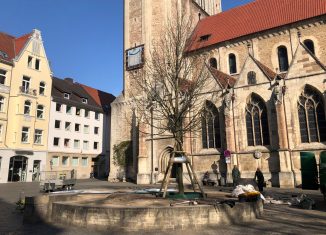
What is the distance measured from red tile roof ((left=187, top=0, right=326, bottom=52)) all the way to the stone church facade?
0.11 meters

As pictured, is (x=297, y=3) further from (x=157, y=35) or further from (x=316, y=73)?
(x=157, y=35)

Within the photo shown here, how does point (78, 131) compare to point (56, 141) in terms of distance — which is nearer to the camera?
point (56, 141)

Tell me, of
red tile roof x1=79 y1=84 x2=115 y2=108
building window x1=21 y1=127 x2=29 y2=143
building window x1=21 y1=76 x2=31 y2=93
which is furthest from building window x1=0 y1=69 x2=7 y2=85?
red tile roof x1=79 y1=84 x2=115 y2=108

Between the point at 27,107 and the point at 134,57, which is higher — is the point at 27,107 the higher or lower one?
the lower one

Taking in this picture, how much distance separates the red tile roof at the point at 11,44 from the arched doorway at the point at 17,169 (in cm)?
1071

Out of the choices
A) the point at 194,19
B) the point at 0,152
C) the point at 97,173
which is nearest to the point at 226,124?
the point at 194,19

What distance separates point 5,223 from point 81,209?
290 cm

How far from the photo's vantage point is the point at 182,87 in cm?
1488

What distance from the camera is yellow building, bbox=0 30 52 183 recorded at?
30.2 metres

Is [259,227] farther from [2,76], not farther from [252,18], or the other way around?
[2,76]

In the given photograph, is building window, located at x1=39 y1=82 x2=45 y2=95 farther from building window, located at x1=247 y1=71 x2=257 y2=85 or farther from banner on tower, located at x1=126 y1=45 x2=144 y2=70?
building window, located at x1=247 y1=71 x2=257 y2=85

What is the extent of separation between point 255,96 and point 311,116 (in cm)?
439

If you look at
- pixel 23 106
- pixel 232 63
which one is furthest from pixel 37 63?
pixel 232 63

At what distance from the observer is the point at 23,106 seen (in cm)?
3139
